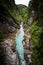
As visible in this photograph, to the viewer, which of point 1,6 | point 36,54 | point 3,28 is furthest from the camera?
point 1,6

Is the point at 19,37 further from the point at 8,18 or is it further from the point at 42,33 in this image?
the point at 42,33

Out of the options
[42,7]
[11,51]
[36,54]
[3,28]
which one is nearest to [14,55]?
[11,51]

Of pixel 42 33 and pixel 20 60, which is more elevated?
pixel 42 33

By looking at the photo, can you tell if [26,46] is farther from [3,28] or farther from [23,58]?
[3,28]

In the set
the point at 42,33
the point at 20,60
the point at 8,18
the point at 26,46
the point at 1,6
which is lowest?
the point at 20,60

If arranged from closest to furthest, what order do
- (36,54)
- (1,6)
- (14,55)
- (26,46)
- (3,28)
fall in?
(36,54), (14,55), (26,46), (3,28), (1,6)

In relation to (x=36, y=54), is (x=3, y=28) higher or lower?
higher

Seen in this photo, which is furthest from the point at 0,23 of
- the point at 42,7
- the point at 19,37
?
the point at 42,7

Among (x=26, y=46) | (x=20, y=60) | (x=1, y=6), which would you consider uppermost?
(x=1, y=6)

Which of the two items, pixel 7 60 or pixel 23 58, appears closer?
pixel 7 60
